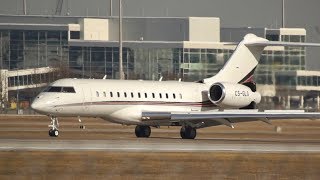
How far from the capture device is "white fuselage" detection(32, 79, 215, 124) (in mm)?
64875

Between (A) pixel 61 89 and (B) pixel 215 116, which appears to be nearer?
(B) pixel 215 116

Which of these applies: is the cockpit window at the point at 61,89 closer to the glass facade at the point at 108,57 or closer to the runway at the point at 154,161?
the runway at the point at 154,161

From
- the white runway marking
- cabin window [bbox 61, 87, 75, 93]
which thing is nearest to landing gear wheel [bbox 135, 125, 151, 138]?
cabin window [bbox 61, 87, 75, 93]

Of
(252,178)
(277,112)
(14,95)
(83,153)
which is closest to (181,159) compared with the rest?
(83,153)

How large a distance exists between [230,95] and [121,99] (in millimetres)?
6510

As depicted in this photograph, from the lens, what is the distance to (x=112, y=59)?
6816 inches

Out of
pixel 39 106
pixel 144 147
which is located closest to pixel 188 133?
pixel 39 106

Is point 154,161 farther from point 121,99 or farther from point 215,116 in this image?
point 121,99

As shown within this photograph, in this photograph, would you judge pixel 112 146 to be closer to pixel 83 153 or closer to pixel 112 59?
pixel 83 153

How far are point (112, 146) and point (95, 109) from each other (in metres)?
15.1

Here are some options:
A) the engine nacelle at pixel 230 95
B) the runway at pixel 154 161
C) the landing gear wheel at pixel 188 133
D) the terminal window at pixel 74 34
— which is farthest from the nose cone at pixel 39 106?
the terminal window at pixel 74 34

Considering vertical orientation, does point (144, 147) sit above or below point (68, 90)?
below

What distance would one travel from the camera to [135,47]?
583ft

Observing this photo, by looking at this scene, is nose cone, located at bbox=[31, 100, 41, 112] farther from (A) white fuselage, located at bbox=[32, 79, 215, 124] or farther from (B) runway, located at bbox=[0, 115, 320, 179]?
(B) runway, located at bbox=[0, 115, 320, 179]
